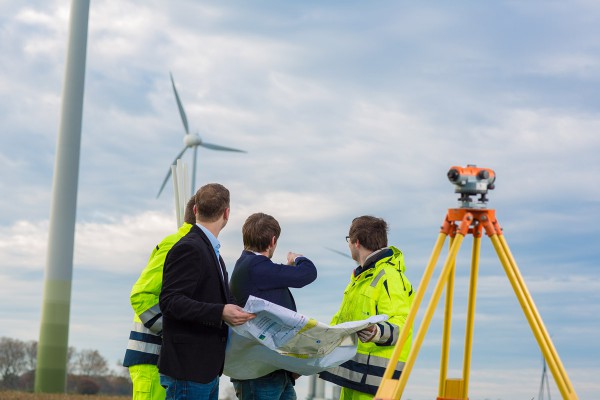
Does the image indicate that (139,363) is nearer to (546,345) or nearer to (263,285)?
(263,285)

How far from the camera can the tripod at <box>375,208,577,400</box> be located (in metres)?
5.14

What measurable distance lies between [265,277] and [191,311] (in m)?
0.98

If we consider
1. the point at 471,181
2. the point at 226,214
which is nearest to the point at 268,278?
the point at 226,214

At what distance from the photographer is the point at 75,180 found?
101 ft

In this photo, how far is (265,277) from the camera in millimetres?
6605

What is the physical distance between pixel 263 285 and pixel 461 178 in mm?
2037

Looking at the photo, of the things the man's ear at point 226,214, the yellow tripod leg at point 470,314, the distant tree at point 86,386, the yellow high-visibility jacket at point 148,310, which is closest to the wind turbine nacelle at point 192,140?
the distant tree at point 86,386

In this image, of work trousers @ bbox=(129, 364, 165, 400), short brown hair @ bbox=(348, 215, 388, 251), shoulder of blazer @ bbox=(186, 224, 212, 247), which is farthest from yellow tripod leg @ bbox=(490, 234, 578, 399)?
work trousers @ bbox=(129, 364, 165, 400)

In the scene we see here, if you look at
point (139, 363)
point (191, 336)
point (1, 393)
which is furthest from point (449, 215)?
point (1, 393)

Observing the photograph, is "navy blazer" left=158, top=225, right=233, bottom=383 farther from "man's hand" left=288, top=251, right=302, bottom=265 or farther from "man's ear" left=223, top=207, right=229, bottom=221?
"man's hand" left=288, top=251, right=302, bottom=265

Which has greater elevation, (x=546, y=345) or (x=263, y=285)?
(x=263, y=285)

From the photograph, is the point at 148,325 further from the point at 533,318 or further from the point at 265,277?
the point at 533,318

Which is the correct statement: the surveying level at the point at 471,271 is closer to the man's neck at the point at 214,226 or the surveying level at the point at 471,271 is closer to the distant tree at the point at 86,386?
the man's neck at the point at 214,226

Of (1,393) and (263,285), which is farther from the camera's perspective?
(1,393)
